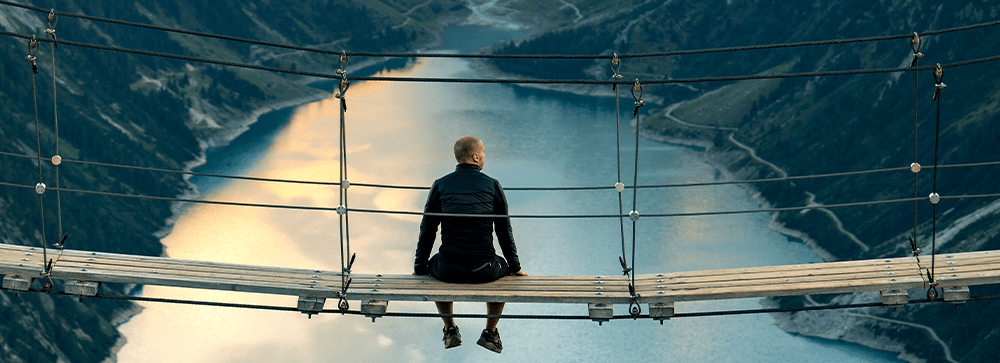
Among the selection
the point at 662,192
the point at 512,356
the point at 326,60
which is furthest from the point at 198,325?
the point at 326,60

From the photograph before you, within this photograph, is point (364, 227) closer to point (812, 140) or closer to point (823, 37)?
point (812, 140)

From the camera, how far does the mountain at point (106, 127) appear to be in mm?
98438

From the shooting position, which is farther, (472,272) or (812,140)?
(812,140)

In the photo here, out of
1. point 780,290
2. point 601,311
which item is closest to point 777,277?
Answer: point 780,290

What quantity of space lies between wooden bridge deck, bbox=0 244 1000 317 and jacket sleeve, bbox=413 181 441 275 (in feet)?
0.82

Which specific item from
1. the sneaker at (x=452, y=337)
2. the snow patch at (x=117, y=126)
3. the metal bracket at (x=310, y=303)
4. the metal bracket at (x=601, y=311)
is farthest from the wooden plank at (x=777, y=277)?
the snow patch at (x=117, y=126)

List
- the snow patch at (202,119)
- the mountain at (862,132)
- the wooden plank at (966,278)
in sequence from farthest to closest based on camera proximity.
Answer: the snow patch at (202,119) < the mountain at (862,132) < the wooden plank at (966,278)

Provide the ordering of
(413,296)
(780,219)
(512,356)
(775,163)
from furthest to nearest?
(775,163)
(780,219)
(512,356)
(413,296)

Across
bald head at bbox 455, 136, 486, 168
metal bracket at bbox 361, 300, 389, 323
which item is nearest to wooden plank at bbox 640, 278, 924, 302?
bald head at bbox 455, 136, 486, 168

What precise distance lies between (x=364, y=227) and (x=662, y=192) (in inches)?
1369

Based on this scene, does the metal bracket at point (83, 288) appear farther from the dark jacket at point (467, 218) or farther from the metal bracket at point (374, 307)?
the dark jacket at point (467, 218)

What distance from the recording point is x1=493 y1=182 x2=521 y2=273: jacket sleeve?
535 inches

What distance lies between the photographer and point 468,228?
44.7ft

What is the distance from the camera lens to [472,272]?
44.8 ft
